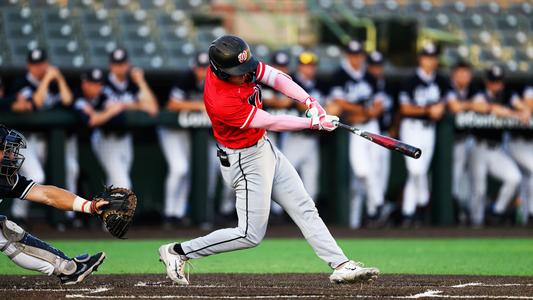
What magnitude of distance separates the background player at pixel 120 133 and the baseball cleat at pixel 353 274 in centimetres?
554

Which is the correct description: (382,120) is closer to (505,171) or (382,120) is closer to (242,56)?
(505,171)

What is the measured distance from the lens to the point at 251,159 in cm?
583

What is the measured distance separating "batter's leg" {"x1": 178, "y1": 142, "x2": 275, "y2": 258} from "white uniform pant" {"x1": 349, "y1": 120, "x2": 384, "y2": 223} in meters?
5.28

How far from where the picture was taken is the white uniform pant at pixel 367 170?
36.5 ft

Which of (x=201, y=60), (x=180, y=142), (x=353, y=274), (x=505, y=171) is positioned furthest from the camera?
(x=505, y=171)

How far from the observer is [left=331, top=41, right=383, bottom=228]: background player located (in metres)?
11.1

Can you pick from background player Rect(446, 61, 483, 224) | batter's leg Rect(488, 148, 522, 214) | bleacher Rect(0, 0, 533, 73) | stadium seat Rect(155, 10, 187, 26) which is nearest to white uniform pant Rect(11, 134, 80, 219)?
bleacher Rect(0, 0, 533, 73)

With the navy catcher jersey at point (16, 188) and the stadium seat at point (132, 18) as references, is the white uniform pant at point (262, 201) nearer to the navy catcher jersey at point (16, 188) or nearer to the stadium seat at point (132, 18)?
the navy catcher jersey at point (16, 188)

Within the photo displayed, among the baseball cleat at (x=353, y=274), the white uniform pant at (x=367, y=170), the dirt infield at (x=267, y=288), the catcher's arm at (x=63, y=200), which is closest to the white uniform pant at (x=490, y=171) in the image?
the white uniform pant at (x=367, y=170)

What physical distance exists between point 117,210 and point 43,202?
43 centimetres

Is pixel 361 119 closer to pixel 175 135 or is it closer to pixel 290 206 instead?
pixel 175 135

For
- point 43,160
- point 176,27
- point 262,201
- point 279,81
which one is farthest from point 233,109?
point 176,27

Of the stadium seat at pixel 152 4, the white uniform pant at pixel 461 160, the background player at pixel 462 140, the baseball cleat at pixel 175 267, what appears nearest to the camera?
the baseball cleat at pixel 175 267

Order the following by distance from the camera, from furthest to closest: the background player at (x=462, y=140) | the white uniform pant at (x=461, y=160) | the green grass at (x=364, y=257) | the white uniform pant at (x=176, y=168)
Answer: the white uniform pant at (x=461, y=160) → the background player at (x=462, y=140) → the white uniform pant at (x=176, y=168) → the green grass at (x=364, y=257)
